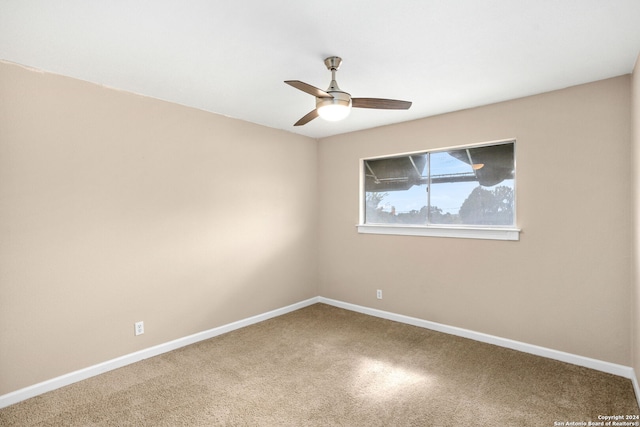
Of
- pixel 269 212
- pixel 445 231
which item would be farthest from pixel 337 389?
pixel 269 212

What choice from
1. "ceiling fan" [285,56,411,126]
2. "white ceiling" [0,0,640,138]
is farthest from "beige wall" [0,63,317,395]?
"ceiling fan" [285,56,411,126]

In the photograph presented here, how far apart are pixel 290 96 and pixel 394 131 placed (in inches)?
58.4

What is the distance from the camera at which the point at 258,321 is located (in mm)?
3979

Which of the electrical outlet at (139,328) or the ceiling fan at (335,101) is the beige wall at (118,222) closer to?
the electrical outlet at (139,328)

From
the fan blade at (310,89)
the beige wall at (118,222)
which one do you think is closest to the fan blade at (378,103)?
the fan blade at (310,89)

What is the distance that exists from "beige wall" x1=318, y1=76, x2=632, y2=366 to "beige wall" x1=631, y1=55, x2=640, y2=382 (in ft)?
0.40

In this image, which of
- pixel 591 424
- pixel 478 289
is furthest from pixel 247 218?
pixel 591 424

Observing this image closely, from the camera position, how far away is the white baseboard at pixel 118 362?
7.80 ft

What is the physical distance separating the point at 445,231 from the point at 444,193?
1.43ft

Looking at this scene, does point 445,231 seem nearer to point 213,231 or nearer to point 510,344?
point 510,344

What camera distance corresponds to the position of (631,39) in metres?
2.06

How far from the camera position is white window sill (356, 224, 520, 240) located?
126 inches

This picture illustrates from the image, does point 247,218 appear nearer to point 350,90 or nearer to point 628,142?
point 350,90

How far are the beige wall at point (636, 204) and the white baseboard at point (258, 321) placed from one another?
26 centimetres
